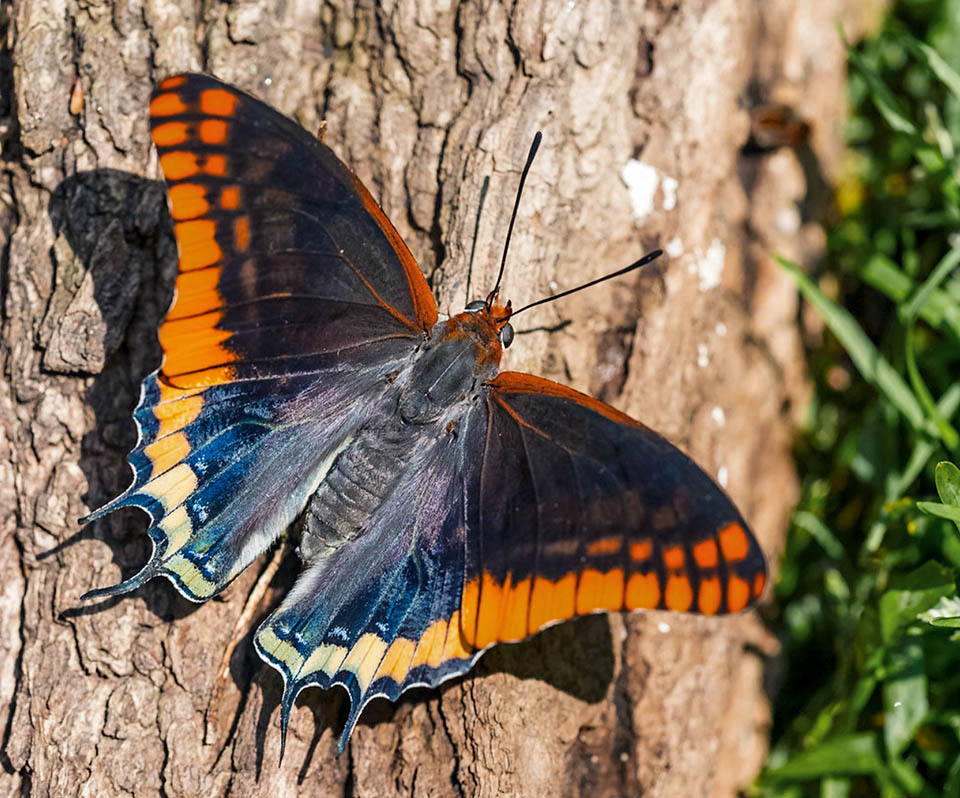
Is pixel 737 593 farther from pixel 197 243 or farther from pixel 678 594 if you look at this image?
pixel 197 243

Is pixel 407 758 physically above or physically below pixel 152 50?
below

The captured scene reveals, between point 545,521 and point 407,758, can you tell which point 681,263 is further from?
point 407,758

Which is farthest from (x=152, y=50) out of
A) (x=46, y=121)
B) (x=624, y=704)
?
(x=624, y=704)

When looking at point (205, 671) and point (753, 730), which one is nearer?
point (205, 671)

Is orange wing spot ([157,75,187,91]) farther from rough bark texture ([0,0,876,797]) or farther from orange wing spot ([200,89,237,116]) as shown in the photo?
rough bark texture ([0,0,876,797])

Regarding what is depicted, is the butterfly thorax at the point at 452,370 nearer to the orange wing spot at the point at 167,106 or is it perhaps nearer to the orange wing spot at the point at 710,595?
the orange wing spot at the point at 710,595

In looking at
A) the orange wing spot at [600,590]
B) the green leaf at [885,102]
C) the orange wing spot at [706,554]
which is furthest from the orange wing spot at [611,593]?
the green leaf at [885,102]
